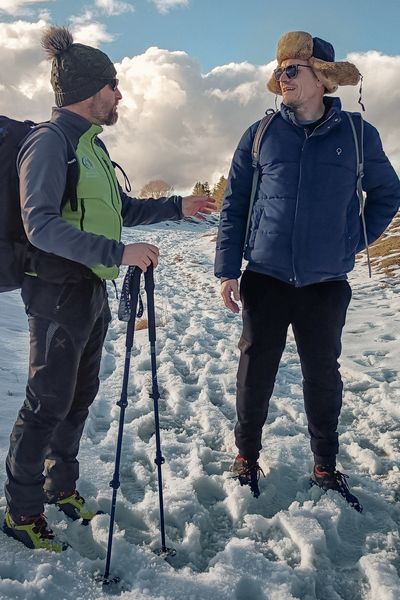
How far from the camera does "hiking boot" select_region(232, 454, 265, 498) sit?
353 centimetres

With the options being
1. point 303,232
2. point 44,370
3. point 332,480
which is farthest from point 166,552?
point 303,232

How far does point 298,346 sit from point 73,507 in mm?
1846

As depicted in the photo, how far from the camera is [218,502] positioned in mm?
3393

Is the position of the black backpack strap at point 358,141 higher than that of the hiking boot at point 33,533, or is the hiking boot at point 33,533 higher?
the black backpack strap at point 358,141

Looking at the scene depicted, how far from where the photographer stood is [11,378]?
5.56 meters

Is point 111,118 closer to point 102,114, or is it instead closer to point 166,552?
point 102,114

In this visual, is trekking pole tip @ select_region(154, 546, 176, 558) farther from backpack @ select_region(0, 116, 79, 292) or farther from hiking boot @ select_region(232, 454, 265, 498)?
backpack @ select_region(0, 116, 79, 292)

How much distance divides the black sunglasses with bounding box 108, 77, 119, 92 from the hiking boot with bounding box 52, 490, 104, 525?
100 inches

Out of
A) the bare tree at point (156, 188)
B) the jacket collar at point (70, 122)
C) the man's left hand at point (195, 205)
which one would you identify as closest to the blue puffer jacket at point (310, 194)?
the man's left hand at point (195, 205)

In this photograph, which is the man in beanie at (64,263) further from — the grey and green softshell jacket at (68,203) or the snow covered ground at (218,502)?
the snow covered ground at (218,502)

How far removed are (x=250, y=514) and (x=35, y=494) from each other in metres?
1.36

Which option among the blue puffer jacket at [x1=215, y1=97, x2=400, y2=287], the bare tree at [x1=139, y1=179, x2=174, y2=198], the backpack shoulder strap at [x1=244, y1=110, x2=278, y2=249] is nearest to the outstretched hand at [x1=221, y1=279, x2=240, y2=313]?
the blue puffer jacket at [x1=215, y1=97, x2=400, y2=287]

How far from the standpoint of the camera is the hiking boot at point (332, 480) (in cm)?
344

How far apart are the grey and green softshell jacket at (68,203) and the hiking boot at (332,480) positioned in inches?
81.0
